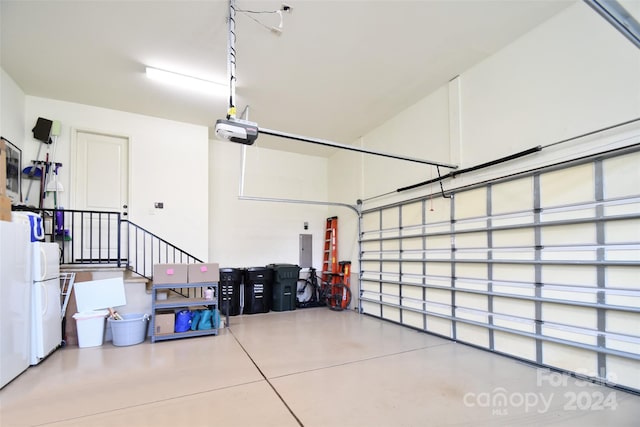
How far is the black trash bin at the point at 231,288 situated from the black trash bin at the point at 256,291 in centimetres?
15

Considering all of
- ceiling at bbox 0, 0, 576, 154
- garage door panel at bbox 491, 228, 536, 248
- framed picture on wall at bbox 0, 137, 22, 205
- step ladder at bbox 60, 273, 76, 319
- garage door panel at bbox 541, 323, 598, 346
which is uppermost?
ceiling at bbox 0, 0, 576, 154

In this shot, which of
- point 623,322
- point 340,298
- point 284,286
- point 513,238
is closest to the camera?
point 623,322

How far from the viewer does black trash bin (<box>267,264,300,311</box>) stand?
20.5ft

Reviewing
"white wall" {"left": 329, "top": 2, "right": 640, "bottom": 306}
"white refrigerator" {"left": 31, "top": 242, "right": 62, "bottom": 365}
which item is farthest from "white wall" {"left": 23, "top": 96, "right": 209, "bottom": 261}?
"white wall" {"left": 329, "top": 2, "right": 640, "bottom": 306}

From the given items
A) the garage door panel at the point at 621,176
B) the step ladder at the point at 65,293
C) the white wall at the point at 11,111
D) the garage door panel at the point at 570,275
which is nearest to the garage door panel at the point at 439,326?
the garage door panel at the point at 570,275

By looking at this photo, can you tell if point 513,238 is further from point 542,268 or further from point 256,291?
point 256,291

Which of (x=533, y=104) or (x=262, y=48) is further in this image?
(x=262, y=48)

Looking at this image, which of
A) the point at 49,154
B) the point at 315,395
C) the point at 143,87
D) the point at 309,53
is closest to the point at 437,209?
the point at 309,53

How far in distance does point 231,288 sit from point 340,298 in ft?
7.56

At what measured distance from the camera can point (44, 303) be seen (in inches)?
134

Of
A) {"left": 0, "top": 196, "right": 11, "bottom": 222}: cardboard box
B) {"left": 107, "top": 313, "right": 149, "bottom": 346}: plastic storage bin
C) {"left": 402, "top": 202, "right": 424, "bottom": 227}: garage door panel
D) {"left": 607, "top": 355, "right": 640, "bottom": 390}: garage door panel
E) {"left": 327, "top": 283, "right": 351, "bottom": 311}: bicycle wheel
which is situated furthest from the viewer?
{"left": 327, "top": 283, "right": 351, "bottom": 311}: bicycle wheel

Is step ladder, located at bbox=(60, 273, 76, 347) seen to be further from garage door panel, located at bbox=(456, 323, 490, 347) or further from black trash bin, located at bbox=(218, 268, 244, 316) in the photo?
garage door panel, located at bbox=(456, 323, 490, 347)

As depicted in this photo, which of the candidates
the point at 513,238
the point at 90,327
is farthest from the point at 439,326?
the point at 90,327

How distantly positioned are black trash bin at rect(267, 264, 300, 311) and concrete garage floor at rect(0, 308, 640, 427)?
7.32 ft
